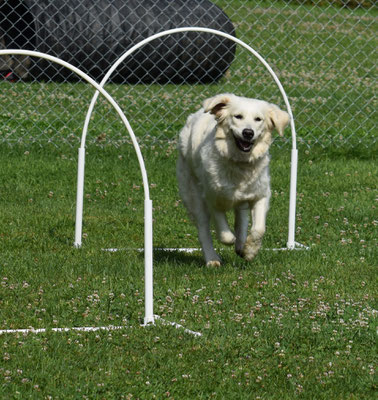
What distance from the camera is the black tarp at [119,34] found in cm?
1310

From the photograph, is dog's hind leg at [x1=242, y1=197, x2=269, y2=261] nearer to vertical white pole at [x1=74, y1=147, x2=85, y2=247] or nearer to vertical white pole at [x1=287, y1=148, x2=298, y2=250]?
vertical white pole at [x1=287, y1=148, x2=298, y2=250]

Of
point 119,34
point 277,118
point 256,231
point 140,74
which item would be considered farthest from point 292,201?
point 140,74

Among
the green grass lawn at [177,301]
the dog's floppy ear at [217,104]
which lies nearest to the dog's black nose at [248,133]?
the dog's floppy ear at [217,104]

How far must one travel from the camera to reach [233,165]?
5684 millimetres

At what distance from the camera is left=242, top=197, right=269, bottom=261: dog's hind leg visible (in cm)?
570

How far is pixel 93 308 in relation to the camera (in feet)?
15.5

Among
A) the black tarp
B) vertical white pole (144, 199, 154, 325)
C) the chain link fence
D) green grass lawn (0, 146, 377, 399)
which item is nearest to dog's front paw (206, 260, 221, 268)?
green grass lawn (0, 146, 377, 399)

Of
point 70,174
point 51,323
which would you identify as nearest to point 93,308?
point 51,323

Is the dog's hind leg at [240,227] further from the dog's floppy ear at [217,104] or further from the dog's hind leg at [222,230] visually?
the dog's floppy ear at [217,104]

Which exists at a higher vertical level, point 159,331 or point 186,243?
point 159,331

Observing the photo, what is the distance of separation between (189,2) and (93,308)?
979cm

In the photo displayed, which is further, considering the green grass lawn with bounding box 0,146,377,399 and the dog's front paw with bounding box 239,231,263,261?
the dog's front paw with bounding box 239,231,263,261

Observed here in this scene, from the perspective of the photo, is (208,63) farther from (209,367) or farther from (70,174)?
(209,367)

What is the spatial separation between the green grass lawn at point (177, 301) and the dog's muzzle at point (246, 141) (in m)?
0.86
